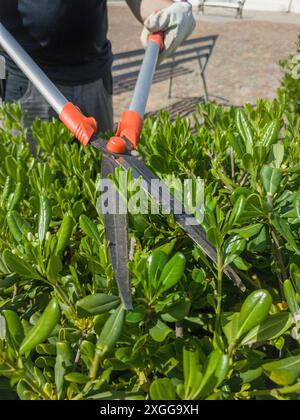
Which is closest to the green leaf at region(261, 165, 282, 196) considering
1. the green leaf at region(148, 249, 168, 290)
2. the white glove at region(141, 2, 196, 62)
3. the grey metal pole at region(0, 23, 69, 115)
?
the green leaf at region(148, 249, 168, 290)

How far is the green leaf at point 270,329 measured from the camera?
0.73 metres

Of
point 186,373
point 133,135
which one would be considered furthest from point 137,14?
point 186,373

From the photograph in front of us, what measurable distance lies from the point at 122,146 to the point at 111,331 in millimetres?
639

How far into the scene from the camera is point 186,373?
2.25ft

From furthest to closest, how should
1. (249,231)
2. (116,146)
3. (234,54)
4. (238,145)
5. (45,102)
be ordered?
(234,54) → (45,102) → (116,146) → (238,145) → (249,231)

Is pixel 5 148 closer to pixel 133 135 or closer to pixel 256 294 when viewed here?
pixel 133 135

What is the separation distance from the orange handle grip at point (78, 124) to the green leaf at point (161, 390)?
0.81 meters

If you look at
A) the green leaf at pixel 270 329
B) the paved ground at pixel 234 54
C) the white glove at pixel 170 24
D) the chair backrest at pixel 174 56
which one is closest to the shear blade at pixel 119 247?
the green leaf at pixel 270 329

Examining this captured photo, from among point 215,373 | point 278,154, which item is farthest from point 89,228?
point 278,154

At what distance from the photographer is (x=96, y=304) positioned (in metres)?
0.73

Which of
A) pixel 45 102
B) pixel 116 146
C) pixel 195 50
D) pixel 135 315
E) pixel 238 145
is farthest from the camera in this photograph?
pixel 195 50

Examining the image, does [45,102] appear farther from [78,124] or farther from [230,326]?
[230,326]

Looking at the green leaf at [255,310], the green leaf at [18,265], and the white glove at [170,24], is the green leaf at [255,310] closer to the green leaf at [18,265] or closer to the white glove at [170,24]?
the green leaf at [18,265]

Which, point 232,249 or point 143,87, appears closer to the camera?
point 232,249
